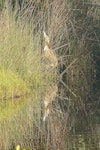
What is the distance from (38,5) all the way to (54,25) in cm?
180

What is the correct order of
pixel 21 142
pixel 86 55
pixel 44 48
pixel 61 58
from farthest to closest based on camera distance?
pixel 86 55, pixel 61 58, pixel 44 48, pixel 21 142

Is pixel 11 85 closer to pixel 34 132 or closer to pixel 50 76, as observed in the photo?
pixel 50 76

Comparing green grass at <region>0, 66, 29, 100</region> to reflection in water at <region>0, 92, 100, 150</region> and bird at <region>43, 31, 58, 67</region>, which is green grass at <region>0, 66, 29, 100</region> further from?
bird at <region>43, 31, 58, 67</region>

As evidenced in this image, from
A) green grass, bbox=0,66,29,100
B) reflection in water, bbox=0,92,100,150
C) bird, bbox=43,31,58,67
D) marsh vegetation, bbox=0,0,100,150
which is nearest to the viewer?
reflection in water, bbox=0,92,100,150

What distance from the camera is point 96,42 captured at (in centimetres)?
2116

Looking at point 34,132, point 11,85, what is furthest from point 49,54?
point 34,132

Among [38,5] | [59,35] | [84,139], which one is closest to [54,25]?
[59,35]

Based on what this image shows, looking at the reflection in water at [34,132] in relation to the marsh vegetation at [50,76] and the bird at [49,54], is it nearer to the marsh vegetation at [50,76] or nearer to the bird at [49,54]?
the marsh vegetation at [50,76]

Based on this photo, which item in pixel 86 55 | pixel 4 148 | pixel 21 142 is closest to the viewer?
pixel 4 148

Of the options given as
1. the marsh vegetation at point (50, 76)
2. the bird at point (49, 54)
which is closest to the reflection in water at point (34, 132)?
the marsh vegetation at point (50, 76)

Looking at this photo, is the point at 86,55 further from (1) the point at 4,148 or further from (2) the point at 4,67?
(1) the point at 4,148

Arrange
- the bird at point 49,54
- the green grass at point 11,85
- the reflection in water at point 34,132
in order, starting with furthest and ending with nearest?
the bird at point 49,54
the green grass at point 11,85
the reflection in water at point 34,132

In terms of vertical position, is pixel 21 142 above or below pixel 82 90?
above

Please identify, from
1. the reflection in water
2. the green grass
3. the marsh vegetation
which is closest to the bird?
the marsh vegetation
